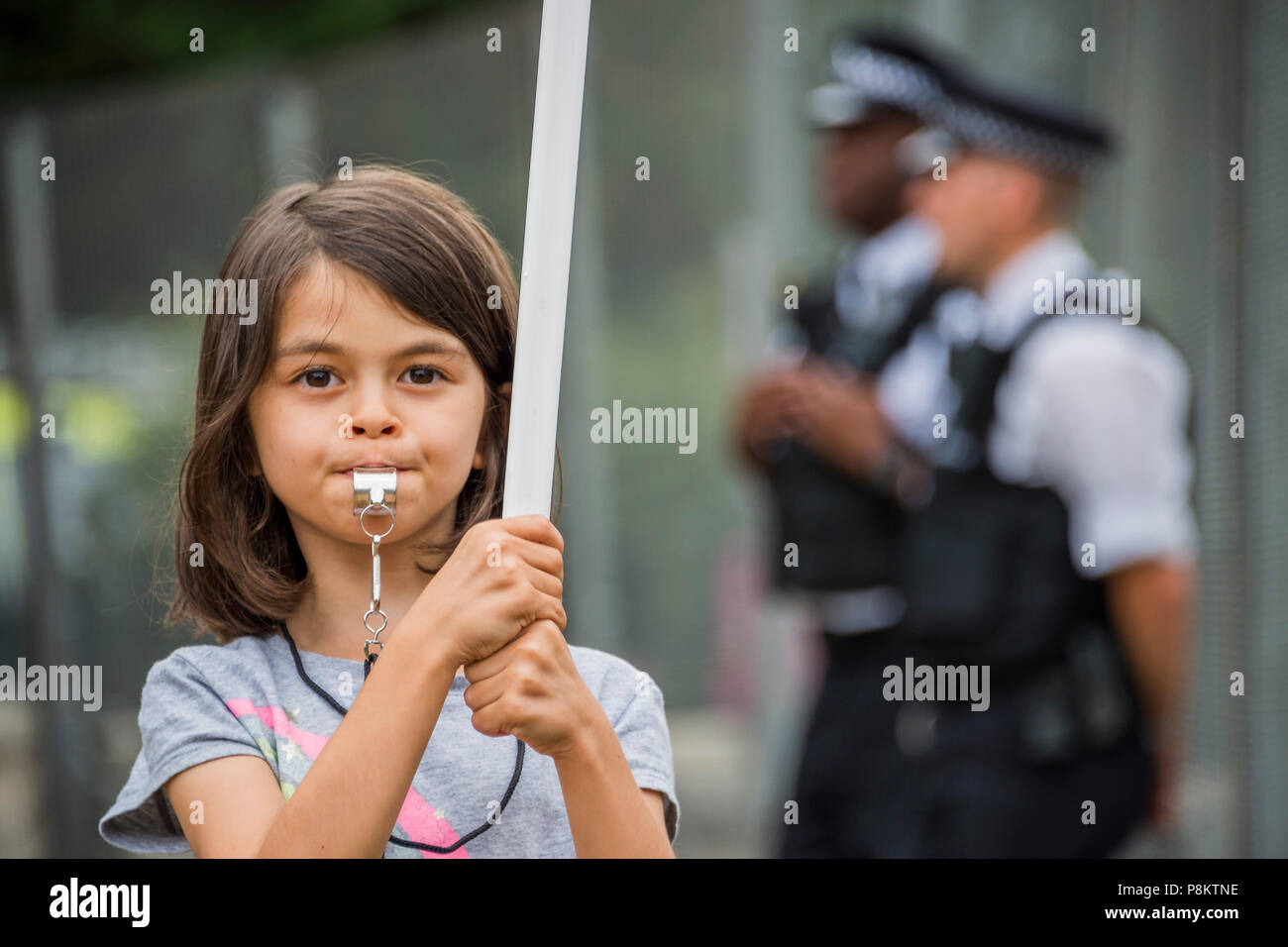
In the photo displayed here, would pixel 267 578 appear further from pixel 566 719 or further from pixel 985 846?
pixel 985 846

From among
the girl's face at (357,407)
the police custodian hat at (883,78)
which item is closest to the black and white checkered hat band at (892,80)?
the police custodian hat at (883,78)

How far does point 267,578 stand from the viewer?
45.1 inches

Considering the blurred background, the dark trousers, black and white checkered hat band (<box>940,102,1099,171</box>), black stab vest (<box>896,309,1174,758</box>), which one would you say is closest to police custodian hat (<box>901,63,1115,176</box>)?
black and white checkered hat band (<box>940,102,1099,171</box>)

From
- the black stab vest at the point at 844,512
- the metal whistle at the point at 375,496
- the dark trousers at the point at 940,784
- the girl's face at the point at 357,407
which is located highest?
the black stab vest at the point at 844,512

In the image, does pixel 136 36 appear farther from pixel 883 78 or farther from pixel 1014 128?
pixel 1014 128

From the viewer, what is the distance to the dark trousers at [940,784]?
334 centimetres

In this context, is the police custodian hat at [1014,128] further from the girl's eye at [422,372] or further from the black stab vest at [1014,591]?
the girl's eye at [422,372]

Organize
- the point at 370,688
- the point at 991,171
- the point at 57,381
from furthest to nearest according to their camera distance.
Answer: the point at 57,381 → the point at 991,171 → the point at 370,688

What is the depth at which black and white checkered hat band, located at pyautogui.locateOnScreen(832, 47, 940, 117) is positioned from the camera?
4230 mm

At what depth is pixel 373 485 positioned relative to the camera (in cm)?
105

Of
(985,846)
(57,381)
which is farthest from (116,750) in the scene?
(985,846)

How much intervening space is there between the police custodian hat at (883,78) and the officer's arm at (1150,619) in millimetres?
1375

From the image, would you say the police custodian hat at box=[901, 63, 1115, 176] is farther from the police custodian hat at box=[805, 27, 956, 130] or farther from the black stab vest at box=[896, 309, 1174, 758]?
the black stab vest at box=[896, 309, 1174, 758]
